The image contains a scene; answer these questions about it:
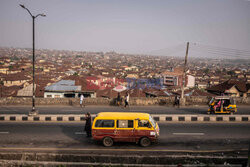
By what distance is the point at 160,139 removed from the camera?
436 inches

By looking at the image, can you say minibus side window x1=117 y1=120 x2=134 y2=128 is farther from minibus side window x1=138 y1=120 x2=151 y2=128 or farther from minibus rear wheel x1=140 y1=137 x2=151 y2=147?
minibus rear wheel x1=140 y1=137 x2=151 y2=147

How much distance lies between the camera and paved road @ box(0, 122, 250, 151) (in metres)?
10.2

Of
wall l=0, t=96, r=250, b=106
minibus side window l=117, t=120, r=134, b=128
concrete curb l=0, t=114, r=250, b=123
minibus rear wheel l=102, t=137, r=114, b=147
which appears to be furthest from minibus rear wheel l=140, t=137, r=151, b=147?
wall l=0, t=96, r=250, b=106

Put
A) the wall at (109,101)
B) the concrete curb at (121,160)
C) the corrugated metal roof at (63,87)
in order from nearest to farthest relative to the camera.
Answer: the concrete curb at (121,160), the wall at (109,101), the corrugated metal roof at (63,87)

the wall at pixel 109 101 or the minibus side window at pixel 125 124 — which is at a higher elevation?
the minibus side window at pixel 125 124

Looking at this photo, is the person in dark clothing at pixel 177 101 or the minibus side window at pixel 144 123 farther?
the person in dark clothing at pixel 177 101

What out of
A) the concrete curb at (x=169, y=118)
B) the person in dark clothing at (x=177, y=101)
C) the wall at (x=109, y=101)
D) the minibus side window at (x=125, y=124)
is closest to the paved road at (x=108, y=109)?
the person in dark clothing at (x=177, y=101)

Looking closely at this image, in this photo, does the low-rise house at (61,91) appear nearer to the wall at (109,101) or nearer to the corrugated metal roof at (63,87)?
the corrugated metal roof at (63,87)

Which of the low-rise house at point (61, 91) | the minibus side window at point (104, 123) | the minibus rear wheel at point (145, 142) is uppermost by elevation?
the minibus side window at point (104, 123)

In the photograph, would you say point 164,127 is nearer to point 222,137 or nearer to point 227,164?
point 222,137

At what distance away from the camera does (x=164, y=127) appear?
43.7ft

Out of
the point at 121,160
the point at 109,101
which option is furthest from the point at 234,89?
the point at 121,160

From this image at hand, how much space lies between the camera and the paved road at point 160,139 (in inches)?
401

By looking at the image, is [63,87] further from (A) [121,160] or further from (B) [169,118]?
(A) [121,160]
